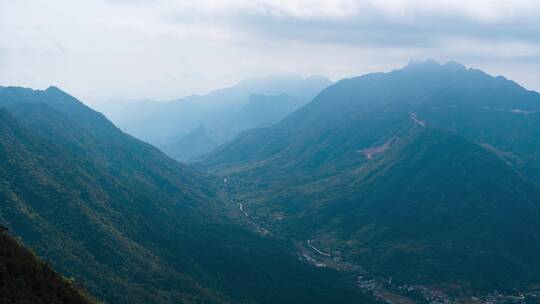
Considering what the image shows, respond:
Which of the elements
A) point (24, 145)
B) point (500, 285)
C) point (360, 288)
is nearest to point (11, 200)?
point (24, 145)

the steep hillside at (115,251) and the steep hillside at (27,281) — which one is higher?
the steep hillside at (27,281)

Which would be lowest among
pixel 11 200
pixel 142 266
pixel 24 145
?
pixel 142 266

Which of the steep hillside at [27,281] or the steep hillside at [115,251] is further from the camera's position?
the steep hillside at [115,251]

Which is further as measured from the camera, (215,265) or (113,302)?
(215,265)

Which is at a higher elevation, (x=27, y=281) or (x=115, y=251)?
(x=27, y=281)

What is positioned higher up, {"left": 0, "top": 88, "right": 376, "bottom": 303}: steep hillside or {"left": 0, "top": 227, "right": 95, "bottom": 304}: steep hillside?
{"left": 0, "top": 227, "right": 95, "bottom": 304}: steep hillside

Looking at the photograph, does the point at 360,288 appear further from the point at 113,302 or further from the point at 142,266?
the point at 113,302

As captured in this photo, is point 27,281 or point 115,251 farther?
point 115,251

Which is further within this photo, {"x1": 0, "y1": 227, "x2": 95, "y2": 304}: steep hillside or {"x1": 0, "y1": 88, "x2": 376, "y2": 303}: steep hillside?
{"x1": 0, "y1": 88, "x2": 376, "y2": 303}: steep hillside
